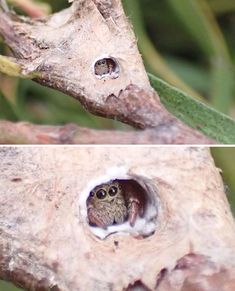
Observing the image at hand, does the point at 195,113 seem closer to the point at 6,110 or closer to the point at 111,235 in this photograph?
the point at 111,235

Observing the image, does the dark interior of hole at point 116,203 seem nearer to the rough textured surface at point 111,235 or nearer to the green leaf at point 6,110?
the rough textured surface at point 111,235

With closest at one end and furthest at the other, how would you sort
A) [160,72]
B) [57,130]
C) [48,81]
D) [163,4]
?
[57,130]
[48,81]
[160,72]
[163,4]

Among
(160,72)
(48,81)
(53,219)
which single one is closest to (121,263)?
(53,219)

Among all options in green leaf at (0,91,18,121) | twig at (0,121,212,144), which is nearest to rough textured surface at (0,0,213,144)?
twig at (0,121,212,144)

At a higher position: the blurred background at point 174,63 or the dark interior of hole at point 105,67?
the blurred background at point 174,63

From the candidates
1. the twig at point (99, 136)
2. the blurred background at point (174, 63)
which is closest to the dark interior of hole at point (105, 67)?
the twig at point (99, 136)

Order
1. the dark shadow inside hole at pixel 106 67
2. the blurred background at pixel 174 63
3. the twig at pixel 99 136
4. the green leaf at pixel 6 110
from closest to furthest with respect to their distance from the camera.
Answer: the twig at pixel 99 136 < the dark shadow inside hole at pixel 106 67 < the green leaf at pixel 6 110 < the blurred background at pixel 174 63

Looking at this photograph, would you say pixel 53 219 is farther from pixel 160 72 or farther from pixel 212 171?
pixel 160 72
